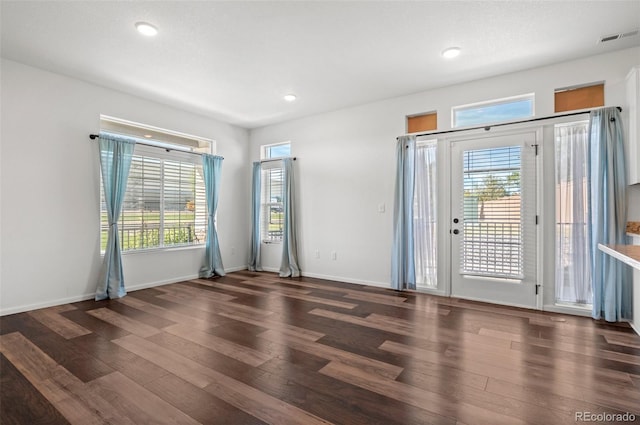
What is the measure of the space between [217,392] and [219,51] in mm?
3177

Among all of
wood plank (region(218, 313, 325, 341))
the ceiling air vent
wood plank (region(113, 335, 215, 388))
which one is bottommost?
wood plank (region(113, 335, 215, 388))

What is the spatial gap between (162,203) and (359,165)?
3222 millimetres

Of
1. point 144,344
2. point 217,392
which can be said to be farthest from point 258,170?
point 217,392

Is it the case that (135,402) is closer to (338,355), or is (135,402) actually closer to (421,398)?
(338,355)

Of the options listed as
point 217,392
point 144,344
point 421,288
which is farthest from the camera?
point 421,288

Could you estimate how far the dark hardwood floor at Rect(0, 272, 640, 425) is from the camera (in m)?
1.81

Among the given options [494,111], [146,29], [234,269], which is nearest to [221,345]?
[146,29]

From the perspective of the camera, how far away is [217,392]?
2.01 m

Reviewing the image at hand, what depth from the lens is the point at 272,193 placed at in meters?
6.26

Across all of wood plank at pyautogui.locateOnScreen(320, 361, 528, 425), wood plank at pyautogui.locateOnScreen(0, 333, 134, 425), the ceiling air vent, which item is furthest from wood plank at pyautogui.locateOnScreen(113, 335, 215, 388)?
the ceiling air vent

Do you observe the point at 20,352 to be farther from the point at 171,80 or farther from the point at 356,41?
the point at 356,41

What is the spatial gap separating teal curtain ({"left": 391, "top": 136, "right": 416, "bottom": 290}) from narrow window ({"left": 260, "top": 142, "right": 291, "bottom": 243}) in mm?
2304

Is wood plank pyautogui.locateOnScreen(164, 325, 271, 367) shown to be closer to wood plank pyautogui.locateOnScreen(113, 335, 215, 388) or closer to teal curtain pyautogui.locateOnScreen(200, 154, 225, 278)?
wood plank pyautogui.locateOnScreen(113, 335, 215, 388)

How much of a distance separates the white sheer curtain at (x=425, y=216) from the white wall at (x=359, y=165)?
387 mm
